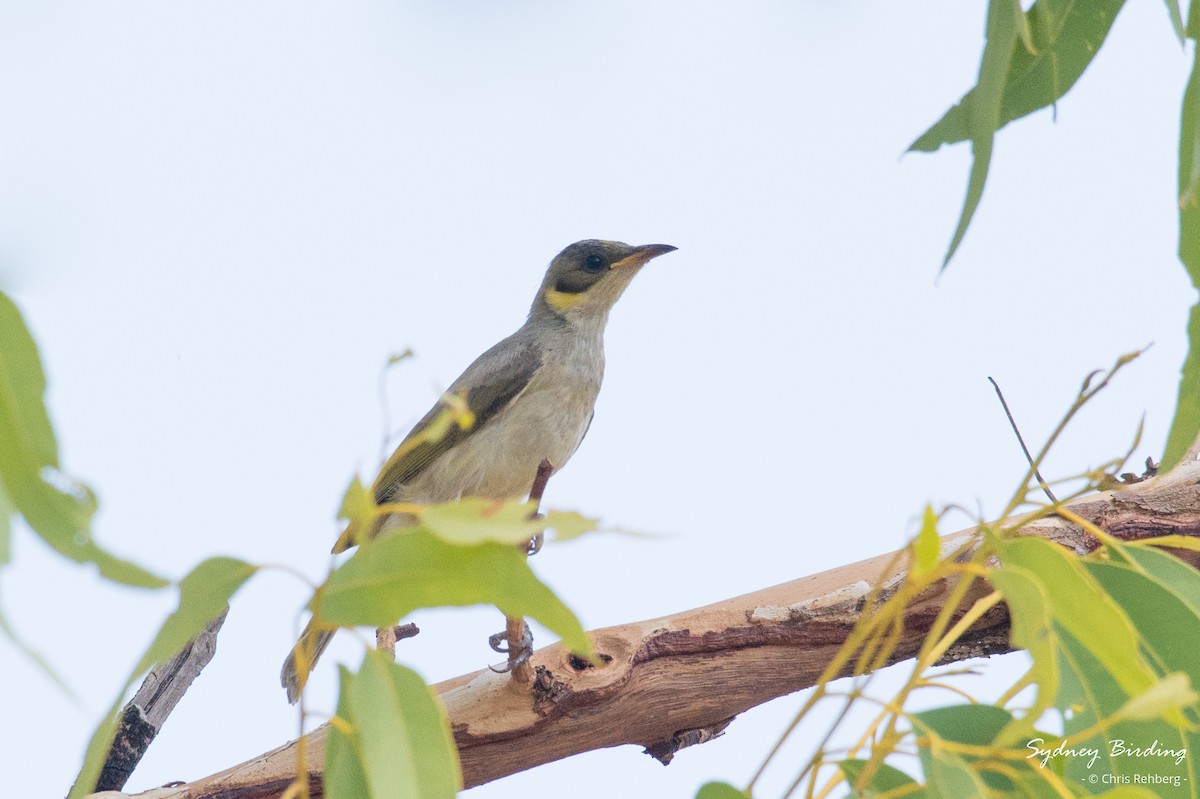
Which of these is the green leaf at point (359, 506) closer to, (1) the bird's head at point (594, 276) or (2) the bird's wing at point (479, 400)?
(2) the bird's wing at point (479, 400)

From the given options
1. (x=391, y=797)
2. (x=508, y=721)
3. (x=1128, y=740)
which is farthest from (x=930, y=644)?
(x=508, y=721)

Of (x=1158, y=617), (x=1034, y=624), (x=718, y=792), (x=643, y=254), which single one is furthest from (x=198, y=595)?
(x=643, y=254)

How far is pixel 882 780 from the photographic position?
203cm

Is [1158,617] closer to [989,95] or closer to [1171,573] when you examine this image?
[1171,573]

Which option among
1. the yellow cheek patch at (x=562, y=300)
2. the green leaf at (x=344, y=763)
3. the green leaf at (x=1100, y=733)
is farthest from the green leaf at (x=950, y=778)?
→ the yellow cheek patch at (x=562, y=300)

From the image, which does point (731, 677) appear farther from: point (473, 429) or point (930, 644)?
point (473, 429)

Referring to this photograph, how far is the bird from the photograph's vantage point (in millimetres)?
5234

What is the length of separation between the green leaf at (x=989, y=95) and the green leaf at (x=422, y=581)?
3.28 feet

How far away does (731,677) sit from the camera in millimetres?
3121

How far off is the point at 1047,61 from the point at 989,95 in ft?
1.80

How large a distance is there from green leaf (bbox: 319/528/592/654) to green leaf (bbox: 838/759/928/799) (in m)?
0.63

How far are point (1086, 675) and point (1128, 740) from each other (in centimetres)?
18

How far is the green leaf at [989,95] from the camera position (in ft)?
6.73

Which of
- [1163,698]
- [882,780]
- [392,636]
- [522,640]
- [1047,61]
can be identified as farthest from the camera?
[392,636]
